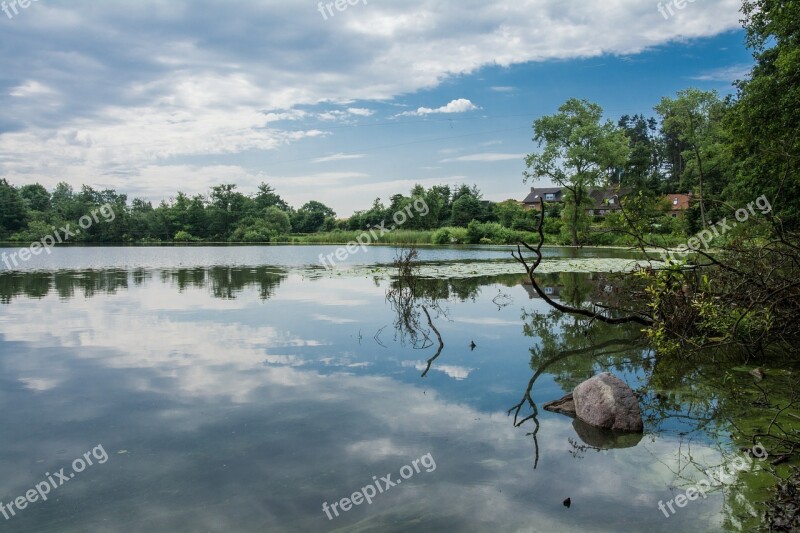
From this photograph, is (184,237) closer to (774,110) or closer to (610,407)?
(774,110)

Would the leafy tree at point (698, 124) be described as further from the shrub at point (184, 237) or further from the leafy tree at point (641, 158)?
the shrub at point (184, 237)

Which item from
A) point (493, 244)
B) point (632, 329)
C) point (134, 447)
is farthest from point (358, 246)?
point (134, 447)

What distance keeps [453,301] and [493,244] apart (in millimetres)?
43752

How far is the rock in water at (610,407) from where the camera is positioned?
6031 millimetres

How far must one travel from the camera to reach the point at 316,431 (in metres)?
5.98

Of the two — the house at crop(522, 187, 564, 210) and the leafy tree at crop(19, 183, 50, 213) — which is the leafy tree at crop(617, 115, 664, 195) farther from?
the leafy tree at crop(19, 183, 50, 213)
